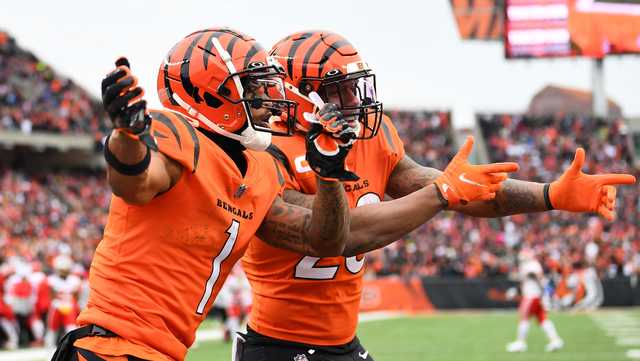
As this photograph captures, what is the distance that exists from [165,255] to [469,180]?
125 cm

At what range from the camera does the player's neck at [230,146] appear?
3.55m

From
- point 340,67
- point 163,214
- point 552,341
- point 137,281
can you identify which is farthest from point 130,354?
point 552,341

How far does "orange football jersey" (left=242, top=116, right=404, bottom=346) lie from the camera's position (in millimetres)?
A: 4152

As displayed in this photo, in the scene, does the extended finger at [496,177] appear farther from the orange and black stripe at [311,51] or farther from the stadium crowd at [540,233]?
the stadium crowd at [540,233]

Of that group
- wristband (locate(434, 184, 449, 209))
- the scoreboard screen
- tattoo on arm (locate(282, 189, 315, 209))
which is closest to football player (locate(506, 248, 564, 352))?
tattoo on arm (locate(282, 189, 315, 209))

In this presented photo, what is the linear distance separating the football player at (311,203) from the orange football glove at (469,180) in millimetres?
300

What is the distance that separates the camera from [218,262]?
11.2ft

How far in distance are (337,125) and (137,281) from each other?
0.89 meters

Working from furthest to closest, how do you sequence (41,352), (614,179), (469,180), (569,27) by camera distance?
(569,27)
(41,352)
(614,179)
(469,180)

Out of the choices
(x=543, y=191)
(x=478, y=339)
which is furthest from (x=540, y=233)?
(x=543, y=191)

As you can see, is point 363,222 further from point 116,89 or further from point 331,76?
point 116,89

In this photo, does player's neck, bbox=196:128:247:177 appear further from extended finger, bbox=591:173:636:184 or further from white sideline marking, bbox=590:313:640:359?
white sideline marking, bbox=590:313:640:359

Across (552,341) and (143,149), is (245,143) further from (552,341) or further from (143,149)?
(552,341)

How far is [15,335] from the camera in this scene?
48.3 feet
